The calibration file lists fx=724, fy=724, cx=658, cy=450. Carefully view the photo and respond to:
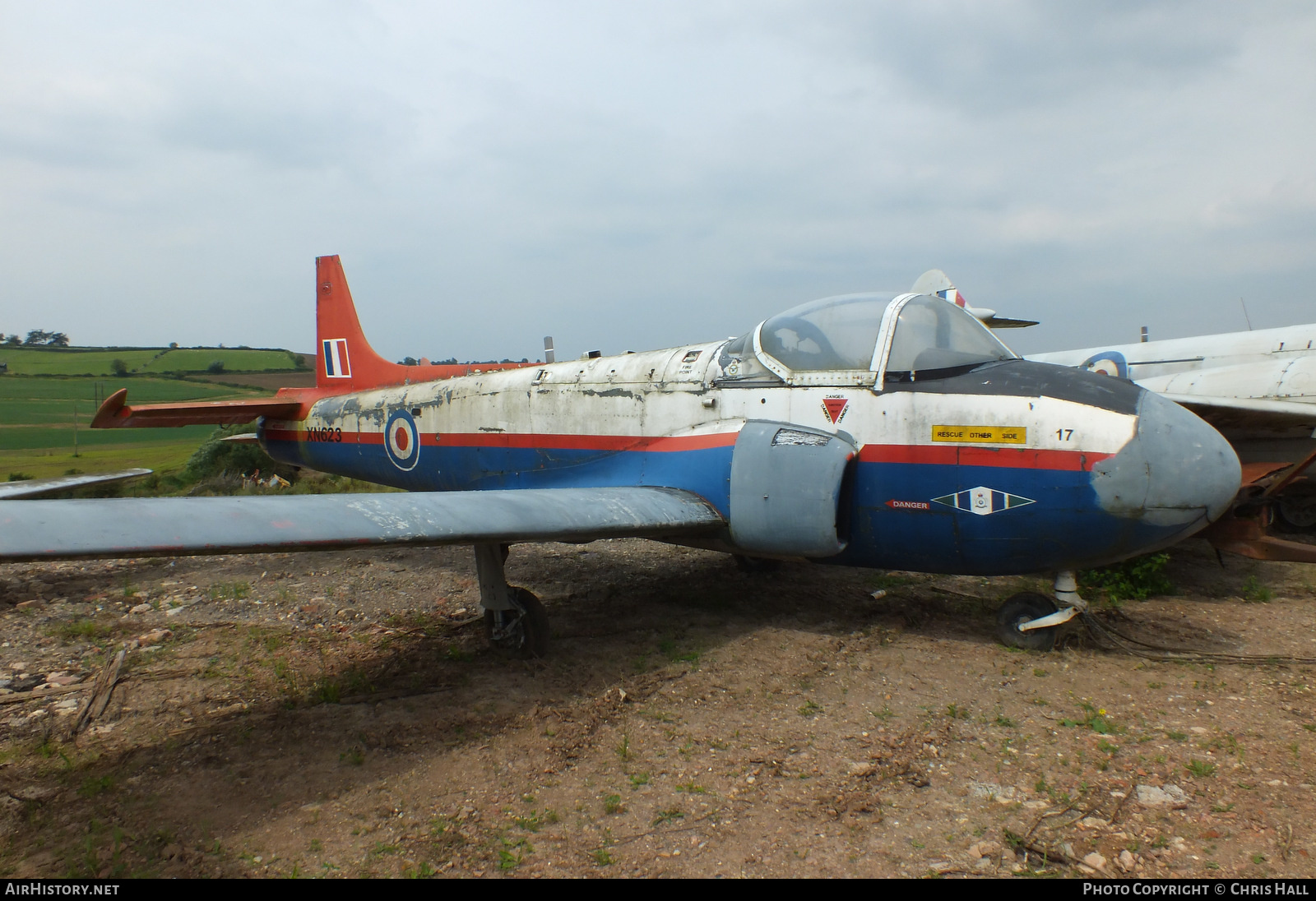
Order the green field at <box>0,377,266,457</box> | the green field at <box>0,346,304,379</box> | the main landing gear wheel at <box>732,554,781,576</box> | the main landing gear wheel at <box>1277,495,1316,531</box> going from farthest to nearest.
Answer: the green field at <box>0,346,304,379</box> → the green field at <box>0,377,266,457</box> → the main landing gear wheel at <box>1277,495,1316,531</box> → the main landing gear wheel at <box>732,554,781,576</box>

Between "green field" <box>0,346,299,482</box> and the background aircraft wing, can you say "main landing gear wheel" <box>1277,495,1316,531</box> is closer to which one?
the background aircraft wing

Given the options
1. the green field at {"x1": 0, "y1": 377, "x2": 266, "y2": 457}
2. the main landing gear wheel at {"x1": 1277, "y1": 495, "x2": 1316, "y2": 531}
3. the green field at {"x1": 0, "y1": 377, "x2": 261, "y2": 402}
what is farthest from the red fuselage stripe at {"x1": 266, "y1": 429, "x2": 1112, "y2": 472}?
the green field at {"x1": 0, "y1": 377, "x2": 261, "y2": 402}

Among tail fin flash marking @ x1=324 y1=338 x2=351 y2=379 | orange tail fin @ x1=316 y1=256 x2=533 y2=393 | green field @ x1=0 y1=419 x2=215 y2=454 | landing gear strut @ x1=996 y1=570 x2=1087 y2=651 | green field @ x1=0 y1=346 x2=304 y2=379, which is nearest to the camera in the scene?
landing gear strut @ x1=996 y1=570 x2=1087 y2=651

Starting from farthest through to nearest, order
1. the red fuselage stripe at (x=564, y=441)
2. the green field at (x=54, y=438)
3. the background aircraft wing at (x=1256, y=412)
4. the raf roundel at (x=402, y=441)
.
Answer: the green field at (x=54, y=438) → the raf roundel at (x=402, y=441) → the background aircraft wing at (x=1256, y=412) → the red fuselage stripe at (x=564, y=441)

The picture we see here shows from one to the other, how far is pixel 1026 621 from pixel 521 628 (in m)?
3.47

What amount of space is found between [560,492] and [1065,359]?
35.8ft

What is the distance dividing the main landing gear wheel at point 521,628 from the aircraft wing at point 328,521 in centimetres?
80

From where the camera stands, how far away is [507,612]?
17.0 feet

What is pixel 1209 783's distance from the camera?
316 centimetres

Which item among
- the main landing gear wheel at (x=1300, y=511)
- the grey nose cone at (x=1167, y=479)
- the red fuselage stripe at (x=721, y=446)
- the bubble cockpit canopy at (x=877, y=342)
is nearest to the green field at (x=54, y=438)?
the red fuselage stripe at (x=721, y=446)

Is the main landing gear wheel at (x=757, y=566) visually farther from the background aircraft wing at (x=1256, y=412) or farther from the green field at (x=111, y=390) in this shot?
the green field at (x=111, y=390)

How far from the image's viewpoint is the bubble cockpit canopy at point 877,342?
4867 millimetres

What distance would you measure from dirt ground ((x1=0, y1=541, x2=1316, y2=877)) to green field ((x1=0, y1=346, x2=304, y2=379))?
2515cm

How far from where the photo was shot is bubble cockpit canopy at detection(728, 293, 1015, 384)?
4867mm
